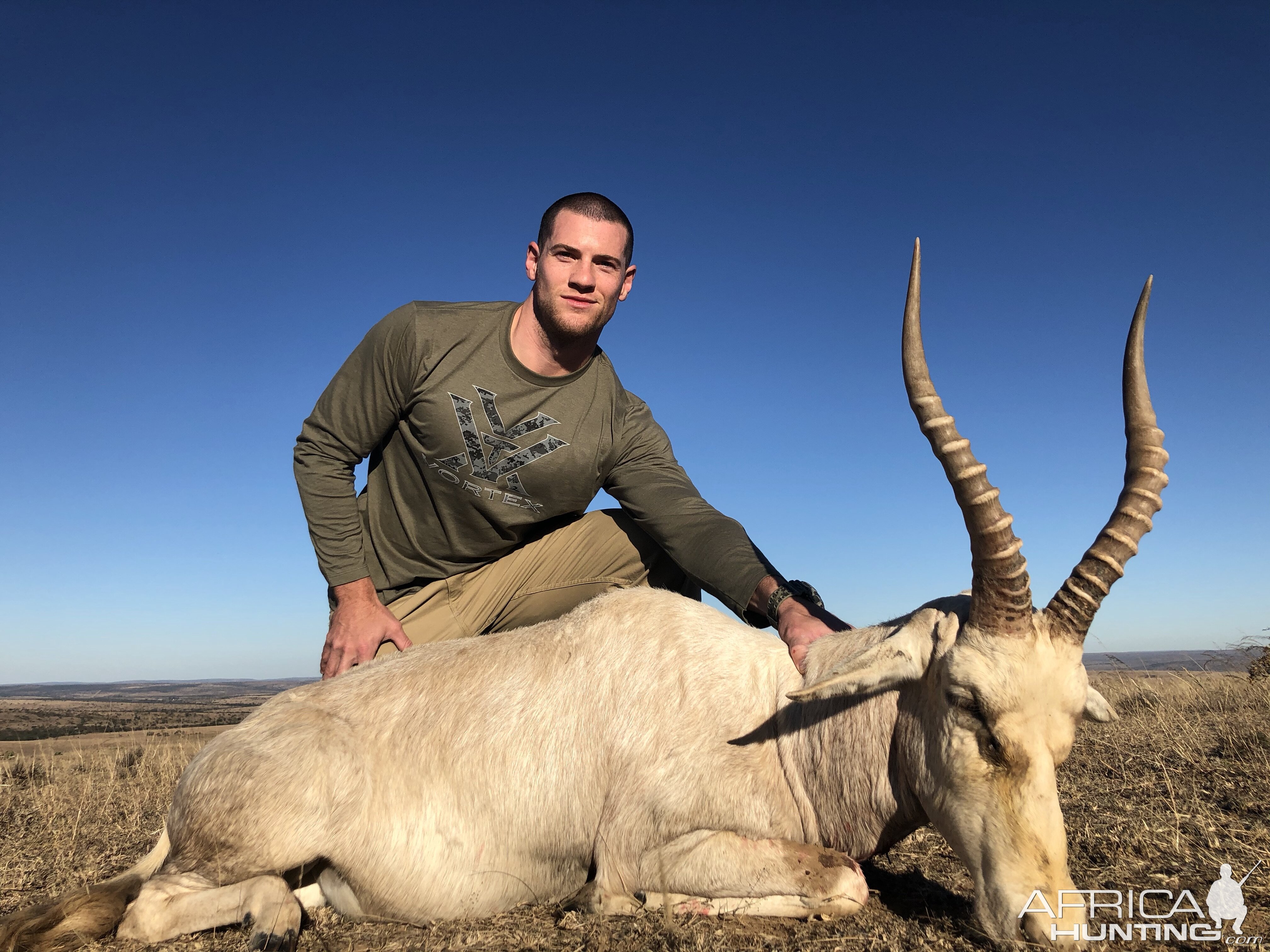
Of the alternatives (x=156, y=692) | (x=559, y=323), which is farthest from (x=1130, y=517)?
(x=156, y=692)

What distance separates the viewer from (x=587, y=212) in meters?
6.02

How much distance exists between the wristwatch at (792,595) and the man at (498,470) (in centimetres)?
70

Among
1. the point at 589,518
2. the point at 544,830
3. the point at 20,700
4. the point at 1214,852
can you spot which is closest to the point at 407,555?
the point at 589,518

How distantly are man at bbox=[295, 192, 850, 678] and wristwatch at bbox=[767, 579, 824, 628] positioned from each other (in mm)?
704

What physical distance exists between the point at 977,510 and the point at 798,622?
137 cm

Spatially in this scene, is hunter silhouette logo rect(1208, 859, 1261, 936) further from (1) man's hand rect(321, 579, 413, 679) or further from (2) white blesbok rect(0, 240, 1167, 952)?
(1) man's hand rect(321, 579, 413, 679)

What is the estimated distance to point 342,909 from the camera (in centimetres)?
418

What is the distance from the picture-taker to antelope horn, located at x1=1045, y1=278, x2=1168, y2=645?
3.35 metres

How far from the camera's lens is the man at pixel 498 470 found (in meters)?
5.77

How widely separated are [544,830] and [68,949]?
208 centimetres

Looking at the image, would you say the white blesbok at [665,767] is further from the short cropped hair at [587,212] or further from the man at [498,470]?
the short cropped hair at [587,212]

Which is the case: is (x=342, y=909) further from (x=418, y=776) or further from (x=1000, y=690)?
(x=1000, y=690)

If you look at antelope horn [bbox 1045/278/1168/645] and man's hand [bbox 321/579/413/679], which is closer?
antelope horn [bbox 1045/278/1168/645]
